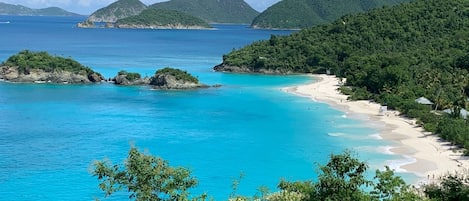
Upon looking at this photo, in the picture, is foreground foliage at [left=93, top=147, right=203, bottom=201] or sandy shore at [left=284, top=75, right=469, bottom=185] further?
sandy shore at [left=284, top=75, right=469, bottom=185]

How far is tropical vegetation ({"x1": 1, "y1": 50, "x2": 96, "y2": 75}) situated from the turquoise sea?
371 centimetres

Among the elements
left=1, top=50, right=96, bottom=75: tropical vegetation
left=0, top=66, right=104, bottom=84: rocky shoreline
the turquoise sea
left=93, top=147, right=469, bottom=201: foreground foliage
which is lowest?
the turquoise sea

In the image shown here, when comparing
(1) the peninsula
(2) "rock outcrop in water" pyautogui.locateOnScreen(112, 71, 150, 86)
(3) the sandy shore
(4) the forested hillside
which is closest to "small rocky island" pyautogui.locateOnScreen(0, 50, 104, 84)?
(2) "rock outcrop in water" pyautogui.locateOnScreen(112, 71, 150, 86)

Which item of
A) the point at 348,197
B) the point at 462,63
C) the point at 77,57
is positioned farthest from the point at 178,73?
the point at 348,197

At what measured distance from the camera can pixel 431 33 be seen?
8669cm

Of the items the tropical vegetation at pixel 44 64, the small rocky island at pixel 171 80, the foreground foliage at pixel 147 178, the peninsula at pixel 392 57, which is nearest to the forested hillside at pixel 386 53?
the peninsula at pixel 392 57

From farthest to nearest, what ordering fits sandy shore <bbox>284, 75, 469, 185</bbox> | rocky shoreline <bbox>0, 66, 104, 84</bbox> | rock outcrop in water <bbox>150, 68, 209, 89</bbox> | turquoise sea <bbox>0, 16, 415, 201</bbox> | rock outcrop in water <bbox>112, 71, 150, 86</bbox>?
rocky shoreline <bbox>0, 66, 104, 84</bbox> → rock outcrop in water <bbox>112, 71, 150, 86</bbox> → rock outcrop in water <bbox>150, 68, 209, 89</bbox> → sandy shore <bbox>284, 75, 469, 185</bbox> → turquoise sea <bbox>0, 16, 415, 201</bbox>

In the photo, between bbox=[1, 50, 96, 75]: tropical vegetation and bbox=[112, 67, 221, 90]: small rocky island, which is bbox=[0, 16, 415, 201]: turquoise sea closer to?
bbox=[112, 67, 221, 90]: small rocky island

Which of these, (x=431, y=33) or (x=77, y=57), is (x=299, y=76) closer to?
(x=431, y=33)

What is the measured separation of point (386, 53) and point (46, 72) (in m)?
49.5

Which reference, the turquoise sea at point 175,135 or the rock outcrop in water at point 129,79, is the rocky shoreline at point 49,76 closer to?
the turquoise sea at point 175,135

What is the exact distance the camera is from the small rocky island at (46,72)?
7150cm

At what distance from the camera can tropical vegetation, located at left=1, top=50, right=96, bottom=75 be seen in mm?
71812

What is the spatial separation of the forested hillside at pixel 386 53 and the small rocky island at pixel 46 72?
982 inches
